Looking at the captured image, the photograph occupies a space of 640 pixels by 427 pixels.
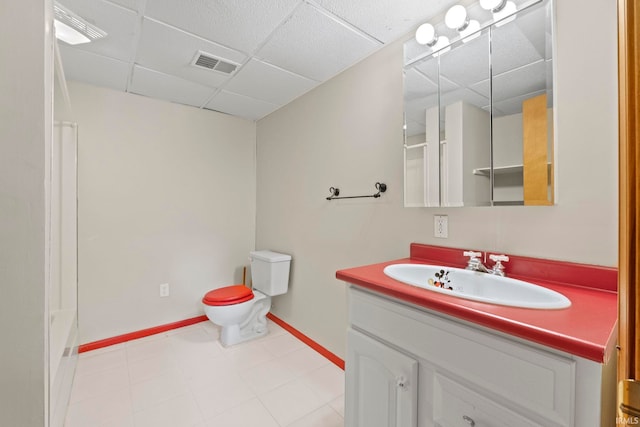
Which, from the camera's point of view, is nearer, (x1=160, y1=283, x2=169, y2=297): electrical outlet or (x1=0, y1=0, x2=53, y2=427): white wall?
(x1=0, y1=0, x2=53, y2=427): white wall

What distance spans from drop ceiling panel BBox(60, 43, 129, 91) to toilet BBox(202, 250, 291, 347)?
1.77 m

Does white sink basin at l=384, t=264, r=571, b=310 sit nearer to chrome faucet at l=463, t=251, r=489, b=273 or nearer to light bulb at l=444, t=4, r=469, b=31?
chrome faucet at l=463, t=251, r=489, b=273

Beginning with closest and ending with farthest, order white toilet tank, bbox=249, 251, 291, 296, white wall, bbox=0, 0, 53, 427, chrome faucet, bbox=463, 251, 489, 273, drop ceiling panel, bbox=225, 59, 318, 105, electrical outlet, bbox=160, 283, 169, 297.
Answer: white wall, bbox=0, 0, 53, 427, chrome faucet, bbox=463, 251, 489, 273, drop ceiling panel, bbox=225, 59, 318, 105, white toilet tank, bbox=249, 251, 291, 296, electrical outlet, bbox=160, 283, 169, 297

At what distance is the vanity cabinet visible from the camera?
24.2 inches

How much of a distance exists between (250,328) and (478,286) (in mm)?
1944

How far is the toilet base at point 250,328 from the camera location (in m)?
2.23

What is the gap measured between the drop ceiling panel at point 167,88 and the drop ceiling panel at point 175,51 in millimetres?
102

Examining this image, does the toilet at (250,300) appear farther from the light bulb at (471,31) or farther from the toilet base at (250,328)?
the light bulb at (471,31)

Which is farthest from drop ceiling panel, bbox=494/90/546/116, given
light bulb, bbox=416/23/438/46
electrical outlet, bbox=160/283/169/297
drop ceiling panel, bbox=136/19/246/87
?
electrical outlet, bbox=160/283/169/297

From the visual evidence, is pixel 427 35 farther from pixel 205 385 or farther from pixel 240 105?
pixel 205 385

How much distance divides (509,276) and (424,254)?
394mm

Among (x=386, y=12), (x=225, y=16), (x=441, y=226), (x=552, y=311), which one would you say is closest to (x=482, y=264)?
(x=441, y=226)

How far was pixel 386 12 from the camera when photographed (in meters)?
1.39

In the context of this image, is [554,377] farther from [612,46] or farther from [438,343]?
[612,46]
